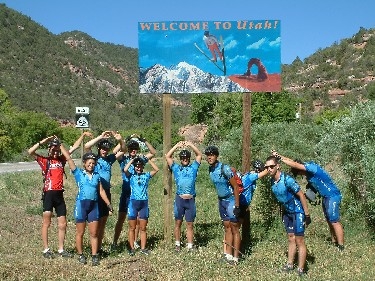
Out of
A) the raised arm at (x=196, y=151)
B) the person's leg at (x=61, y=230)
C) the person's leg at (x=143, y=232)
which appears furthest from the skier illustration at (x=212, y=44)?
the person's leg at (x=61, y=230)

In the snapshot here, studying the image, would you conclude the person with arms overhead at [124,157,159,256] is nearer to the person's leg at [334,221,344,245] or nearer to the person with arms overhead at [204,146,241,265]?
the person with arms overhead at [204,146,241,265]

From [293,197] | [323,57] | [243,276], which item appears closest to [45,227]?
[243,276]

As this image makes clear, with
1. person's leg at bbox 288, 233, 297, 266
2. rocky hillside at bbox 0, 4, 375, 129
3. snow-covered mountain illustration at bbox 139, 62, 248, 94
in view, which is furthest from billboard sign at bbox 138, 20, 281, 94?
rocky hillside at bbox 0, 4, 375, 129

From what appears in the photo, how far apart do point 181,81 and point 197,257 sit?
3.09 m

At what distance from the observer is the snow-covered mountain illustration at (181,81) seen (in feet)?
29.3

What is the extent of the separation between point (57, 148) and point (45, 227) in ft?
4.14

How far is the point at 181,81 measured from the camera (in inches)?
356

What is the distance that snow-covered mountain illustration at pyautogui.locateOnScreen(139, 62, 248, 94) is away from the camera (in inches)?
352

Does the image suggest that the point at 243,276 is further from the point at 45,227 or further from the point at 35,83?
the point at 35,83

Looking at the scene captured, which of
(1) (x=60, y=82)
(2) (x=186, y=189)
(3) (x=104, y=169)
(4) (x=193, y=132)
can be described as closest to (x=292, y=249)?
(2) (x=186, y=189)

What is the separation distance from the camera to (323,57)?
289 feet

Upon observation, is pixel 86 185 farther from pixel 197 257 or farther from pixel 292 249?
pixel 292 249

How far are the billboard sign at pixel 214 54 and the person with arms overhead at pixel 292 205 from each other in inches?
78.0

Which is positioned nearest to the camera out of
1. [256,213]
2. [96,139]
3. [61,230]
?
[61,230]
